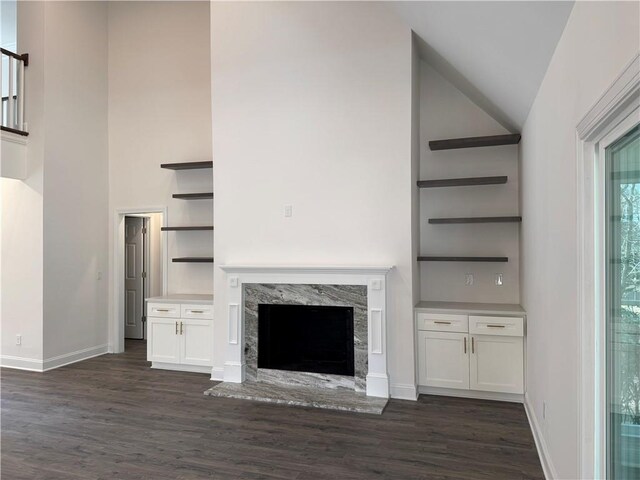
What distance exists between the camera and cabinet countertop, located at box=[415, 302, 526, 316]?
4102 millimetres

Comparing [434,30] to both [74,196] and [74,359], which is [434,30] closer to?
[74,196]

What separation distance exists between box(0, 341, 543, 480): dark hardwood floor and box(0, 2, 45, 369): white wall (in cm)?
106

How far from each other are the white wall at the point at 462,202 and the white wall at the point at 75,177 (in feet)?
15.1

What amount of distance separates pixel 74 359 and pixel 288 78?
4663mm

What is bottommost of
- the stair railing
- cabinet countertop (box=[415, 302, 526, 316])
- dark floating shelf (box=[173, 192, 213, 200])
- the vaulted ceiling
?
cabinet countertop (box=[415, 302, 526, 316])

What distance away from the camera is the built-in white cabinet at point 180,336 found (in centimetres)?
516

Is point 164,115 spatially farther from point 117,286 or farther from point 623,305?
point 623,305

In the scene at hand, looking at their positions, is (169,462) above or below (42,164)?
below

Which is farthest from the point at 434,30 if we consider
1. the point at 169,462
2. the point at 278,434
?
the point at 169,462

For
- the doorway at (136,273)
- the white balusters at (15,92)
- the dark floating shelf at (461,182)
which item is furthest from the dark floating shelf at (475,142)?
the white balusters at (15,92)

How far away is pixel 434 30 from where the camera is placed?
3.60 m

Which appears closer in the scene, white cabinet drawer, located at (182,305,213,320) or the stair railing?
white cabinet drawer, located at (182,305,213,320)

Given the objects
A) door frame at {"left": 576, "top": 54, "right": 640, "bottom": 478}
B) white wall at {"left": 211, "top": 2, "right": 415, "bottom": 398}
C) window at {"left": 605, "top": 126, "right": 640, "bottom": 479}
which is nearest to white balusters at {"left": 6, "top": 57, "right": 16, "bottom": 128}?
white wall at {"left": 211, "top": 2, "right": 415, "bottom": 398}

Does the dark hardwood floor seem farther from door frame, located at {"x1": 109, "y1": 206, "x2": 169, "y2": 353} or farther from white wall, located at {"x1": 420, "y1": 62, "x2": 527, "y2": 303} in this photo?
door frame, located at {"x1": 109, "y1": 206, "x2": 169, "y2": 353}
